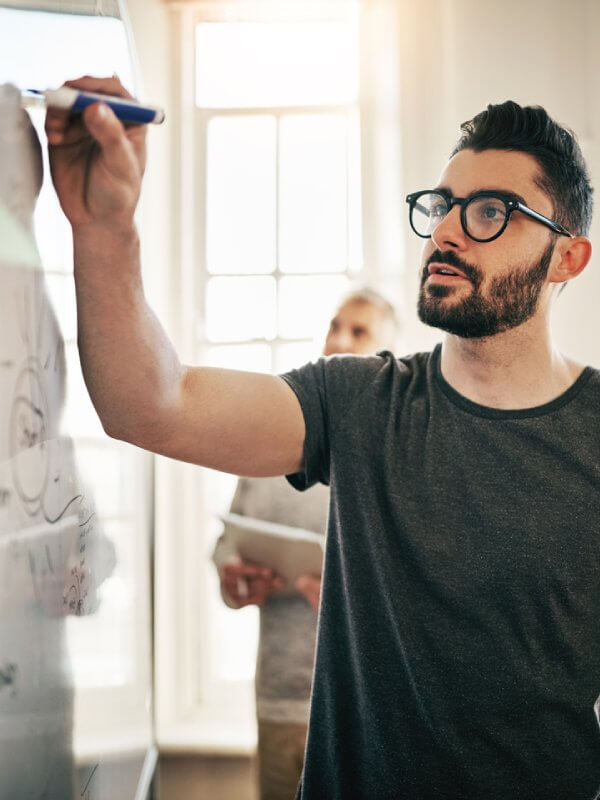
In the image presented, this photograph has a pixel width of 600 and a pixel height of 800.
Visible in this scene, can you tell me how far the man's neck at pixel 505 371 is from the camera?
1092 mm

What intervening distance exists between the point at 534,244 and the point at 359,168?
1.62 meters

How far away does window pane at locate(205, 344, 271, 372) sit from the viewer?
2613mm

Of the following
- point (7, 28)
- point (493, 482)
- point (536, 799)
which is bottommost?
point (536, 799)

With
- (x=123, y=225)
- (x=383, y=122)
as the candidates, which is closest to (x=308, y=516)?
(x=123, y=225)

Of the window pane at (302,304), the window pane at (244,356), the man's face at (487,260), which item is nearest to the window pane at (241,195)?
the window pane at (302,304)

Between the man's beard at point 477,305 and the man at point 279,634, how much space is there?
87 centimetres

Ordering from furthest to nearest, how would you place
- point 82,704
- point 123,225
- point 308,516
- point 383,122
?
point 383,122, point 308,516, point 82,704, point 123,225

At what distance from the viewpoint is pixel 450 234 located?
1.08 meters

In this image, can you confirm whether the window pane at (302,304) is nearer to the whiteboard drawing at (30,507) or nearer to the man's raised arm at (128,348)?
the man's raised arm at (128,348)

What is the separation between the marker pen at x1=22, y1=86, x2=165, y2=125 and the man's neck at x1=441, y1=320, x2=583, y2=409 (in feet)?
1.89

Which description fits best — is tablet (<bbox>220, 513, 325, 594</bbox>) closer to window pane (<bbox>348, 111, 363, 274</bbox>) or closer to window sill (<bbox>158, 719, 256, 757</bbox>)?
window sill (<bbox>158, 719, 256, 757</bbox>)

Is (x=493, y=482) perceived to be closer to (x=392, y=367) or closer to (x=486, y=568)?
(x=486, y=568)

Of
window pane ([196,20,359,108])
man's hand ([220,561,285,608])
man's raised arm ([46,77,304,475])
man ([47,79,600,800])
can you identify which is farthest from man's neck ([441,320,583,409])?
window pane ([196,20,359,108])

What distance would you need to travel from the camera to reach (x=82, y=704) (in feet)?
2.87
